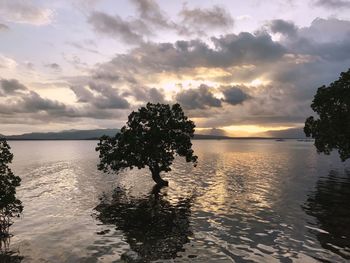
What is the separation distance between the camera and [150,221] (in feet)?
149

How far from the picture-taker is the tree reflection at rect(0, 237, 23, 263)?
102ft

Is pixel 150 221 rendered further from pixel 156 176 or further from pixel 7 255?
pixel 156 176

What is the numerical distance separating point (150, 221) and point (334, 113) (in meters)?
58.2

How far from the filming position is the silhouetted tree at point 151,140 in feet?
237

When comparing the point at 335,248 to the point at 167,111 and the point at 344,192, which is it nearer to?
the point at 344,192

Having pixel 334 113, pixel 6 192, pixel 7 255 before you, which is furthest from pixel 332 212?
pixel 6 192

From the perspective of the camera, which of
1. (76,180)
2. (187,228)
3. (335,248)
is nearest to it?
(335,248)

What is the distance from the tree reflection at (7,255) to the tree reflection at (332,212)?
97.3ft

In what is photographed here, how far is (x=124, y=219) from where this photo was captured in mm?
46438

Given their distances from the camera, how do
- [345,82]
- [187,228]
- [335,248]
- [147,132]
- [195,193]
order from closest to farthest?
[335,248], [187,228], [195,193], [147,132], [345,82]

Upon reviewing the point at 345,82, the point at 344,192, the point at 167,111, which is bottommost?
the point at 344,192

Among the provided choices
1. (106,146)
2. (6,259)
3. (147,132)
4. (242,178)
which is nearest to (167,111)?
(147,132)

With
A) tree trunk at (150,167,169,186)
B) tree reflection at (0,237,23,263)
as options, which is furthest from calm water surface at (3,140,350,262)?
tree trunk at (150,167,169,186)

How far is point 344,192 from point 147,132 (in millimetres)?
41536
